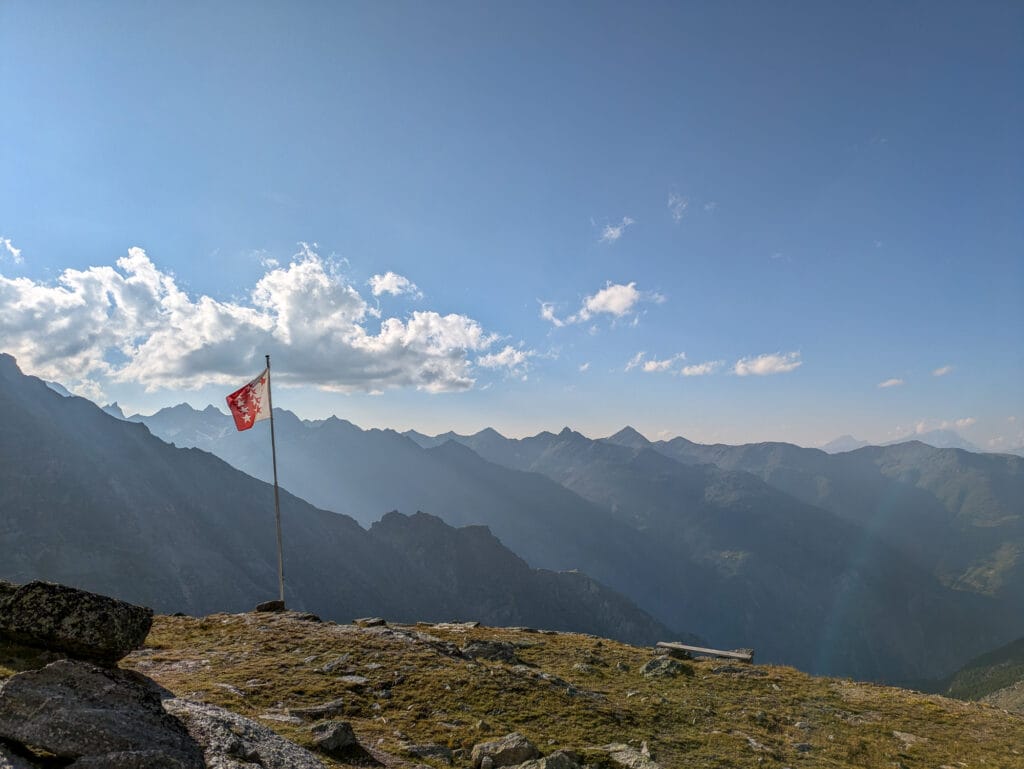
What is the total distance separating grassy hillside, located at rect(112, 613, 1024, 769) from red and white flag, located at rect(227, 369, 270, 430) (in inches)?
497

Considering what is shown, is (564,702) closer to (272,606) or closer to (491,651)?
(491,651)

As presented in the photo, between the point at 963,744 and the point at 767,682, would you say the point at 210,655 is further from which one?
the point at 963,744

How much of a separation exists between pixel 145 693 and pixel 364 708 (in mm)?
7703

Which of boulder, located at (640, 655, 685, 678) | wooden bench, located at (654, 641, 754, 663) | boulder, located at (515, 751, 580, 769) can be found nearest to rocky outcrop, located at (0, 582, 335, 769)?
boulder, located at (515, 751, 580, 769)

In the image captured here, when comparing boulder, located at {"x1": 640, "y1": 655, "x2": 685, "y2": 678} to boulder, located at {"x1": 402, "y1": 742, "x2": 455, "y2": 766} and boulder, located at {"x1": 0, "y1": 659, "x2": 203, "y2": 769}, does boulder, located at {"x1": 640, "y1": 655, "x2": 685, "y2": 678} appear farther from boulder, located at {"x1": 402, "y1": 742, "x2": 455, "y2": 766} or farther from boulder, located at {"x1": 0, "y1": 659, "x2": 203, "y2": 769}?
boulder, located at {"x1": 0, "y1": 659, "x2": 203, "y2": 769}

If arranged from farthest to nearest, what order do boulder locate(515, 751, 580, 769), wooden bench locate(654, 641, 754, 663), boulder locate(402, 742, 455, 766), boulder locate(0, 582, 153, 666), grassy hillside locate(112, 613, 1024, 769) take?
wooden bench locate(654, 641, 754, 663) < grassy hillside locate(112, 613, 1024, 769) < boulder locate(402, 742, 455, 766) < boulder locate(0, 582, 153, 666) < boulder locate(515, 751, 580, 769)

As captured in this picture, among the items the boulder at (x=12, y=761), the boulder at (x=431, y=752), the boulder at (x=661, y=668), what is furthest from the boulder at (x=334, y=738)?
the boulder at (x=661, y=668)

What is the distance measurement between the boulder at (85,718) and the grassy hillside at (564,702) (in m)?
4.21

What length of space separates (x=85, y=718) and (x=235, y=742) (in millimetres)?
2569

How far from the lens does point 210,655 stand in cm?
2152

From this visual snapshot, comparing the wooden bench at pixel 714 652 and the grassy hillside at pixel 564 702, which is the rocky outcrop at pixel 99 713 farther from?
the wooden bench at pixel 714 652

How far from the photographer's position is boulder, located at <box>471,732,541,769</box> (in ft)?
41.8

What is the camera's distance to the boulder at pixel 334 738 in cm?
1237

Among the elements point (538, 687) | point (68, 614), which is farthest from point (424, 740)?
point (68, 614)
